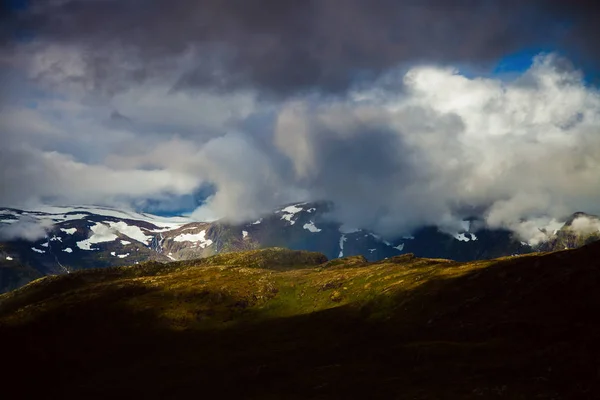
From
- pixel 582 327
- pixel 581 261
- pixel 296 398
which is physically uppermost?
pixel 581 261

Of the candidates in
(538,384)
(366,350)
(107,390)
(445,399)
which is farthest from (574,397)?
(107,390)

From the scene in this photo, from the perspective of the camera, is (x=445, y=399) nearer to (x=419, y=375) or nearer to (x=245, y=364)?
(x=419, y=375)

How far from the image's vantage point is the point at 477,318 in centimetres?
18662

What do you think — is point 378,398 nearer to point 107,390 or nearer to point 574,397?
point 574,397

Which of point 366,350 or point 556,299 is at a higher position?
point 556,299

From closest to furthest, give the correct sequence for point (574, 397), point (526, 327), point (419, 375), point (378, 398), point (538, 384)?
point (574, 397)
point (538, 384)
point (378, 398)
point (419, 375)
point (526, 327)

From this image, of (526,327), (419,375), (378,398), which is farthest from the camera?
(526,327)

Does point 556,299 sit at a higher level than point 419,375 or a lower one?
higher

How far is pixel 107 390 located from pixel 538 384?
5912 inches

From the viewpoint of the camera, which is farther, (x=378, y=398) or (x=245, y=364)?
(x=245, y=364)

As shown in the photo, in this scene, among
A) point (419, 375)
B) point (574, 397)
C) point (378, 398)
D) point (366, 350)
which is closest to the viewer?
point (574, 397)

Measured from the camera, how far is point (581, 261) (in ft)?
622

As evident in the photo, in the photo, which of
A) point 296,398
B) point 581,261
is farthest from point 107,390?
point 581,261

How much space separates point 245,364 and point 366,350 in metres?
46.9
